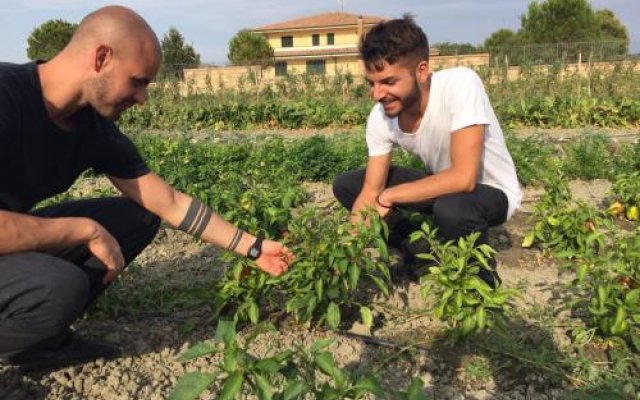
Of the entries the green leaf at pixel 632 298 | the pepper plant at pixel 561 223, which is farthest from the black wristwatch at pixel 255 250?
the pepper plant at pixel 561 223

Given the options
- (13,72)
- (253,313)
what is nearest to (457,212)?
(253,313)

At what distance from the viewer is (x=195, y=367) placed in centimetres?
250

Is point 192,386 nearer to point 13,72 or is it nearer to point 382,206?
point 13,72

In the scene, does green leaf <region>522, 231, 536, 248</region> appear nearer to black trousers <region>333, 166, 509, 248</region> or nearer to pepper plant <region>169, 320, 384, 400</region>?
black trousers <region>333, 166, 509, 248</region>

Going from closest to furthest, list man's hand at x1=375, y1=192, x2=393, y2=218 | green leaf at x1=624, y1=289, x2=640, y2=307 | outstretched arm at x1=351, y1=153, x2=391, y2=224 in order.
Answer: green leaf at x1=624, y1=289, x2=640, y2=307, man's hand at x1=375, y1=192, x2=393, y2=218, outstretched arm at x1=351, y1=153, x2=391, y2=224

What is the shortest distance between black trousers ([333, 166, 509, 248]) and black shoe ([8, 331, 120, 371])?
1530 mm

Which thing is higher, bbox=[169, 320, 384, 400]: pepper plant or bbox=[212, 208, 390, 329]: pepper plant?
bbox=[169, 320, 384, 400]: pepper plant

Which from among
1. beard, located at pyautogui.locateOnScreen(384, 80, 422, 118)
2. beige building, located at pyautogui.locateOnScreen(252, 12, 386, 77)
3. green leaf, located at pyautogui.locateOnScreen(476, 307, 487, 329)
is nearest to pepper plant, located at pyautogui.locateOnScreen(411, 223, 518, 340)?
green leaf, located at pyautogui.locateOnScreen(476, 307, 487, 329)

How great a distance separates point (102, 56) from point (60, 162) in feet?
1.64

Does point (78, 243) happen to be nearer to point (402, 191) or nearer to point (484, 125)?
point (402, 191)

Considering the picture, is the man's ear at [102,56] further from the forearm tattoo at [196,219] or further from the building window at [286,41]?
the building window at [286,41]

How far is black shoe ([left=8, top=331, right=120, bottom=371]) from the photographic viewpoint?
7.88ft

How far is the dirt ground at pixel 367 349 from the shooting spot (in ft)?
7.67

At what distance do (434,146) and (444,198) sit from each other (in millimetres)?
331
